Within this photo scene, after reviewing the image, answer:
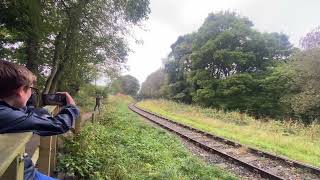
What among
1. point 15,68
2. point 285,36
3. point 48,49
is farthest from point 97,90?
point 15,68

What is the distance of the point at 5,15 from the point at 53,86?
281 inches

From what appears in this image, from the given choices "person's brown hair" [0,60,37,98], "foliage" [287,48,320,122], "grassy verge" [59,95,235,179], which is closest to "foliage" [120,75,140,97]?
"foliage" [287,48,320,122]

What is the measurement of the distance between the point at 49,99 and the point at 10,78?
0.77m

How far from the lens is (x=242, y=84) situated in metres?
39.8

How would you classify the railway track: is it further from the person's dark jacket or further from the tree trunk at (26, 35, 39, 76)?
the tree trunk at (26, 35, 39, 76)

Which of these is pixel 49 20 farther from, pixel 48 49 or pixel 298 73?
pixel 298 73

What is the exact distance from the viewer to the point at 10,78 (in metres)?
2.42

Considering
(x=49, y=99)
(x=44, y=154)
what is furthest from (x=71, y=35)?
(x=49, y=99)

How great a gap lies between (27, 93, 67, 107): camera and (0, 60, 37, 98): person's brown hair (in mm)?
568

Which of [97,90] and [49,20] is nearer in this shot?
[49,20]

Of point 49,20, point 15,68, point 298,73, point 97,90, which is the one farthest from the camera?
point 97,90

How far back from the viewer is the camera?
306 centimetres

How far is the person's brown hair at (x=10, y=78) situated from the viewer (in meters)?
2.41

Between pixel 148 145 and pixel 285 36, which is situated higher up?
pixel 285 36
